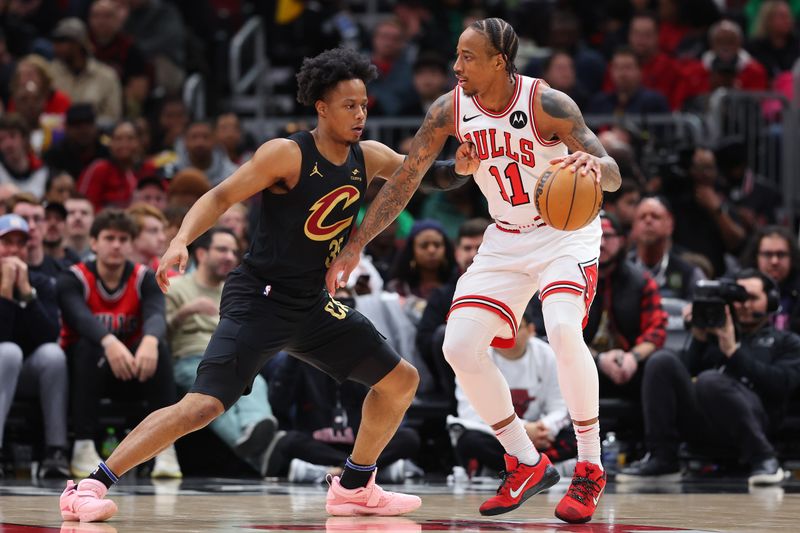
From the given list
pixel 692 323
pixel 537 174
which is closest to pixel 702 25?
pixel 692 323

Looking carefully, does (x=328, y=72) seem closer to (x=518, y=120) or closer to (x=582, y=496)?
(x=518, y=120)

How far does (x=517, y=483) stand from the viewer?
674cm

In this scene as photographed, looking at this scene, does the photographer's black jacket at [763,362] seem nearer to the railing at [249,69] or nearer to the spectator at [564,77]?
the spectator at [564,77]

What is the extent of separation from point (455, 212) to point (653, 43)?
3893mm

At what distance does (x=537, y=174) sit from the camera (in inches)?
265

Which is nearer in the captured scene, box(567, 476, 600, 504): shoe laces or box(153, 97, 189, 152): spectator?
box(567, 476, 600, 504): shoe laces

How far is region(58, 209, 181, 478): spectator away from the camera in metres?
9.73

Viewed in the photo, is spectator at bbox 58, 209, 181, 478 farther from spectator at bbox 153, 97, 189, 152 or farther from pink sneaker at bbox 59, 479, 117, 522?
spectator at bbox 153, 97, 189, 152

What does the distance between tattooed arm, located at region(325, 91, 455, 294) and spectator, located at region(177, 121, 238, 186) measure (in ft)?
20.5

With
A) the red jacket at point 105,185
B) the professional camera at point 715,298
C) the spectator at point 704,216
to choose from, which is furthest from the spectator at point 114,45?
the professional camera at point 715,298

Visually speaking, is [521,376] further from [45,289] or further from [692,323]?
[45,289]

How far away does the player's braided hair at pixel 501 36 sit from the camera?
21.9 feet

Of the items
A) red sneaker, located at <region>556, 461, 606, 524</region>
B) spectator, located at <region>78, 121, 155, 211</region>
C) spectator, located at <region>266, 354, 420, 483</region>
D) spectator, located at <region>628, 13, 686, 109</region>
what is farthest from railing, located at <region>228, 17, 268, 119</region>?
red sneaker, located at <region>556, 461, 606, 524</region>

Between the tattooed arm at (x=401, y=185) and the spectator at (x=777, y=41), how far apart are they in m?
9.38
